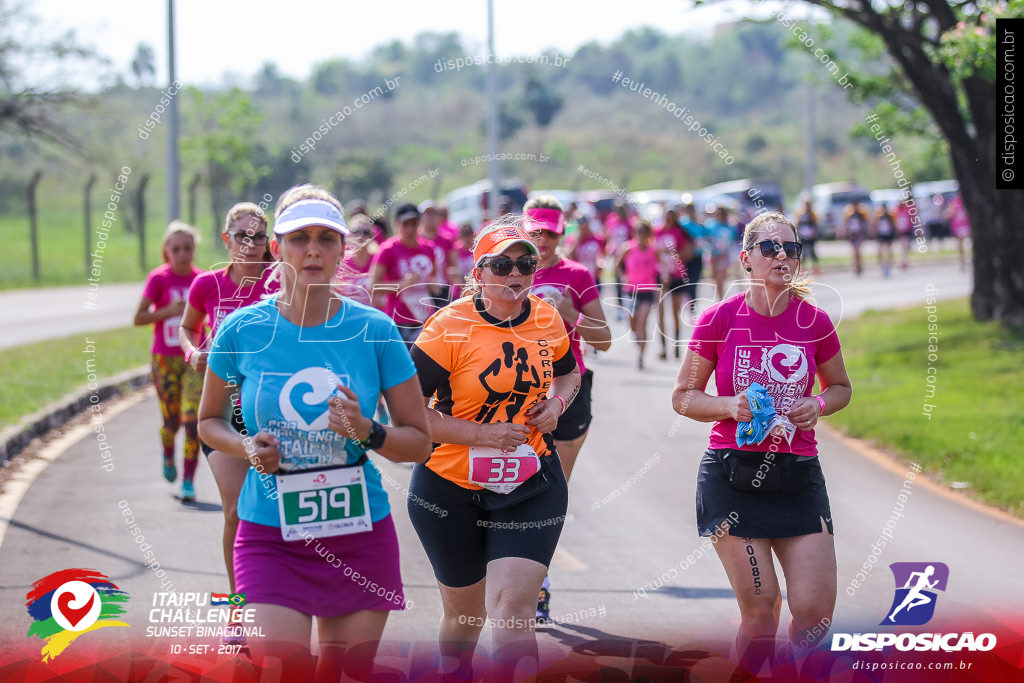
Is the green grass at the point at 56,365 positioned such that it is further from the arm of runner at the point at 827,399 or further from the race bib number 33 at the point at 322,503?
the arm of runner at the point at 827,399

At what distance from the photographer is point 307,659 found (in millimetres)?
3684

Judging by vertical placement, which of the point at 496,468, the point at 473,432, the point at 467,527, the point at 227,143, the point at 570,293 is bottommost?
the point at 467,527

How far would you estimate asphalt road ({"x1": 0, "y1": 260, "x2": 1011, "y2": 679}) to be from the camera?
622 cm

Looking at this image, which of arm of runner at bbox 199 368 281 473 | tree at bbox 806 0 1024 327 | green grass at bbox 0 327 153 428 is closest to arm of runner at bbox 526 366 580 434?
arm of runner at bbox 199 368 281 473

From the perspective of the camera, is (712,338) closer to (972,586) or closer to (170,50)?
(972,586)

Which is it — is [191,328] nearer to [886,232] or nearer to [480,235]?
[480,235]

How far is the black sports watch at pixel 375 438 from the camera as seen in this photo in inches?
144

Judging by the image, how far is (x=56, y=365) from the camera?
14.9 meters

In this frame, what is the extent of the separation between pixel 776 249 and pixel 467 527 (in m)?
1.62

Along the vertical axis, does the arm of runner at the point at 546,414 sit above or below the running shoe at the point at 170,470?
above

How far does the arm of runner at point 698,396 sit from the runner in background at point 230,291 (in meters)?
2.17

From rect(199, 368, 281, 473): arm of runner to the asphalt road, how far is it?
1474 millimetres

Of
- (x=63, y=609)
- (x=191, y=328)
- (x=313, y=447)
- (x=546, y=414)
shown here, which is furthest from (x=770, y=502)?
(x=191, y=328)

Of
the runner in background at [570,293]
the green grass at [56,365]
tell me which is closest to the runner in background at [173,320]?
the green grass at [56,365]
